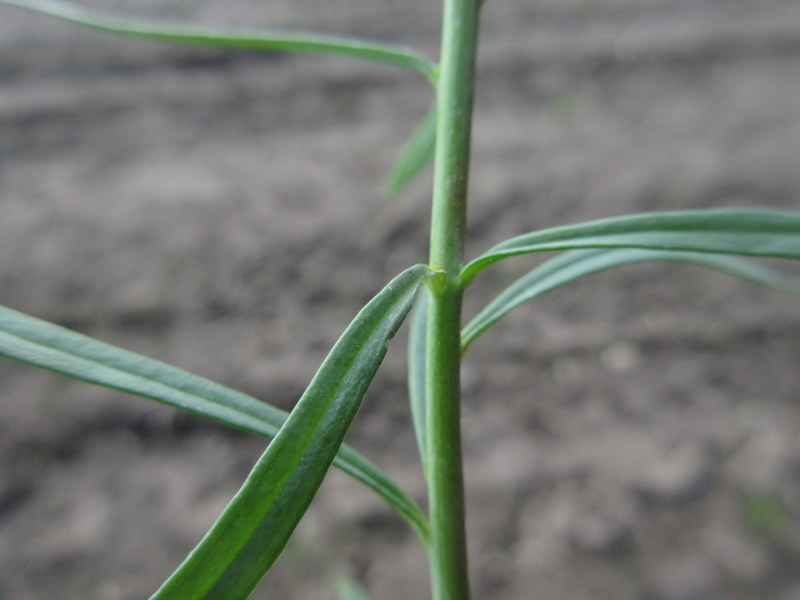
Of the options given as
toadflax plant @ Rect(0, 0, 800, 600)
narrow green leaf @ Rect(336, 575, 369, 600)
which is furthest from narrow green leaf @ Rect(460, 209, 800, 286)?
narrow green leaf @ Rect(336, 575, 369, 600)

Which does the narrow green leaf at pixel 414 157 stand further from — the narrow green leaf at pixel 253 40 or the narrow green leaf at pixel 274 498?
the narrow green leaf at pixel 274 498

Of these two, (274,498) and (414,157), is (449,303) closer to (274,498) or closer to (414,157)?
(274,498)

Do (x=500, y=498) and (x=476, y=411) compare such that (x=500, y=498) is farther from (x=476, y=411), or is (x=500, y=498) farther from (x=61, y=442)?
(x=61, y=442)

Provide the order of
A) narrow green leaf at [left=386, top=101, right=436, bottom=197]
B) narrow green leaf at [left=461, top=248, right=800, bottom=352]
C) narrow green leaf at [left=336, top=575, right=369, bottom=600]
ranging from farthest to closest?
narrow green leaf at [left=336, top=575, right=369, bottom=600]
narrow green leaf at [left=386, top=101, right=436, bottom=197]
narrow green leaf at [left=461, top=248, right=800, bottom=352]

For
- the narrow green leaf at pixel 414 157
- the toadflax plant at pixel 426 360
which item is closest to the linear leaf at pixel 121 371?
the toadflax plant at pixel 426 360

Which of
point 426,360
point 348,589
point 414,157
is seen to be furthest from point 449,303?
point 348,589

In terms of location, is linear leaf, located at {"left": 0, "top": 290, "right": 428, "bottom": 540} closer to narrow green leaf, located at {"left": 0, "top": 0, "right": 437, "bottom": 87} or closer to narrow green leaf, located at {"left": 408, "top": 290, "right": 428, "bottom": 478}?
narrow green leaf, located at {"left": 408, "top": 290, "right": 428, "bottom": 478}

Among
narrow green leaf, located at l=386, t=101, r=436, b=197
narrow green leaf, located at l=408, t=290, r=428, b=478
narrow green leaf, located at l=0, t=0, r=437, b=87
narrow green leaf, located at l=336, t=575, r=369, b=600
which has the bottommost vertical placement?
narrow green leaf, located at l=336, t=575, r=369, b=600

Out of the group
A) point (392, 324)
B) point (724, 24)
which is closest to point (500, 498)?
point (392, 324)
